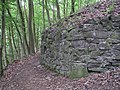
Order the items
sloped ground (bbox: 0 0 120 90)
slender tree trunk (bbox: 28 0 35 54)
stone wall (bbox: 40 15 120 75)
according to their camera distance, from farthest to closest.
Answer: slender tree trunk (bbox: 28 0 35 54)
stone wall (bbox: 40 15 120 75)
sloped ground (bbox: 0 0 120 90)

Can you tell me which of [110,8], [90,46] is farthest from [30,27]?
[90,46]

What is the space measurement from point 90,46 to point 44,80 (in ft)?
7.65

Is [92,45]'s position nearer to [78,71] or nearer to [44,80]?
[78,71]

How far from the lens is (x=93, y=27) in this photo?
8.66 m

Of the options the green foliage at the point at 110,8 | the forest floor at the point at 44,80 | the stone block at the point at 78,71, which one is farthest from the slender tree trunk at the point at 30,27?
the stone block at the point at 78,71

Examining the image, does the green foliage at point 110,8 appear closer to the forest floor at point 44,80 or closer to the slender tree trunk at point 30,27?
the forest floor at point 44,80

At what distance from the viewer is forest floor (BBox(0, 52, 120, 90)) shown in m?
7.30

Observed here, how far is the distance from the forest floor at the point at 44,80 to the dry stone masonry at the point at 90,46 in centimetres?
37

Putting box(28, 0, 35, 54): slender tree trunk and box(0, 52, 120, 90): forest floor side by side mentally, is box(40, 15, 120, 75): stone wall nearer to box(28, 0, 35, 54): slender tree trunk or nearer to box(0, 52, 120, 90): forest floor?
box(0, 52, 120, 90): forest floor

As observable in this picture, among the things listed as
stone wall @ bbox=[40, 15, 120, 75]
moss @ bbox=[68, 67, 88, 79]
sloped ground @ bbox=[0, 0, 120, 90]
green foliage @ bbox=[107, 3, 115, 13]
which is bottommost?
sloped ground @ bbox=[0, 0, 120, 90]

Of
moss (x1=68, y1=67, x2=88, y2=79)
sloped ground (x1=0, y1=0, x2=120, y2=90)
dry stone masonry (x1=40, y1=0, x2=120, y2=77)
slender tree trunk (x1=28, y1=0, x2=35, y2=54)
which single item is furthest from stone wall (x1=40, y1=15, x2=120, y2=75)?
slender tree trunk (x1=28, y1=0, x2=35, y2=54)

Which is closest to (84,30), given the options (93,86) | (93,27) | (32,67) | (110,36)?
(93,27)

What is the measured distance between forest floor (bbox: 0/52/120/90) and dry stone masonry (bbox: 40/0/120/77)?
369 millimetres

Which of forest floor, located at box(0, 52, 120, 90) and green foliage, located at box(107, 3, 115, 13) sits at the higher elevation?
green foliage, located at box(107, 3, 115, 13)
